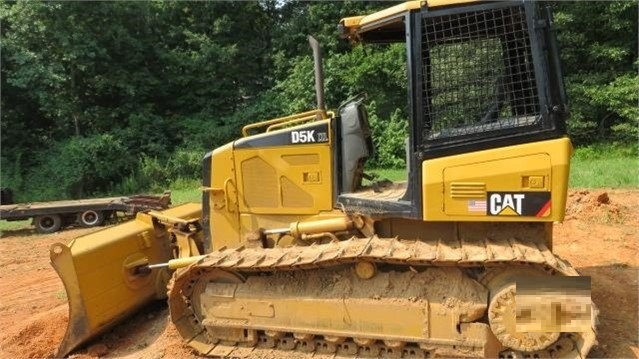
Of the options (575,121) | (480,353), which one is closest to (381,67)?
(575,121)

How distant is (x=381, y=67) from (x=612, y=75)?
8.57 meters

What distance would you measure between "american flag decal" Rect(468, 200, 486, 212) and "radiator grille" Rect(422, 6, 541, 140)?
0.52m

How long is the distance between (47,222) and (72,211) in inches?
26.0

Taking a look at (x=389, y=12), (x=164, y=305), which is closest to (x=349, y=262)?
(x=389, y=12)

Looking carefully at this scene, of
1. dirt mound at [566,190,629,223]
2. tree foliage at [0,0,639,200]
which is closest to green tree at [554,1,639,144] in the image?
tree foliage at [0,0,639,200]

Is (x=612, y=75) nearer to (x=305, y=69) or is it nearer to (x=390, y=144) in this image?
(x=390, y=144)

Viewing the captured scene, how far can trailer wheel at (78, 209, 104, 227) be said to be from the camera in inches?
482

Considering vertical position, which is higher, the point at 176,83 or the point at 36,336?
the point at 176,83

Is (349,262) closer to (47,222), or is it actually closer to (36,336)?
(36,336)

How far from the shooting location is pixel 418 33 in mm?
4090

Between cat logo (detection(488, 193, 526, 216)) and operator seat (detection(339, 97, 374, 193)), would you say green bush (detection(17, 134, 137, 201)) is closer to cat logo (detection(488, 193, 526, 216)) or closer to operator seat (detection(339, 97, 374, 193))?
operator seat (detection(339, 97, 374, 193))

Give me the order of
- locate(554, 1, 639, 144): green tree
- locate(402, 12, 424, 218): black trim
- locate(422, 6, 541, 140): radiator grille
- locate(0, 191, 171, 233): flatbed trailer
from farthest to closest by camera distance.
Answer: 1. locate(554, 1, 639, 144): green tree
2. locate(0, 191, 171, 233): flatbed trailer
3. locate(402, 12, 424, 218): black trim
4. locate(422, 6, 541, 140): radiator grille

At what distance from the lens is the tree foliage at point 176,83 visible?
60.7 feet

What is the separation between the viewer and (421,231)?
450cm
